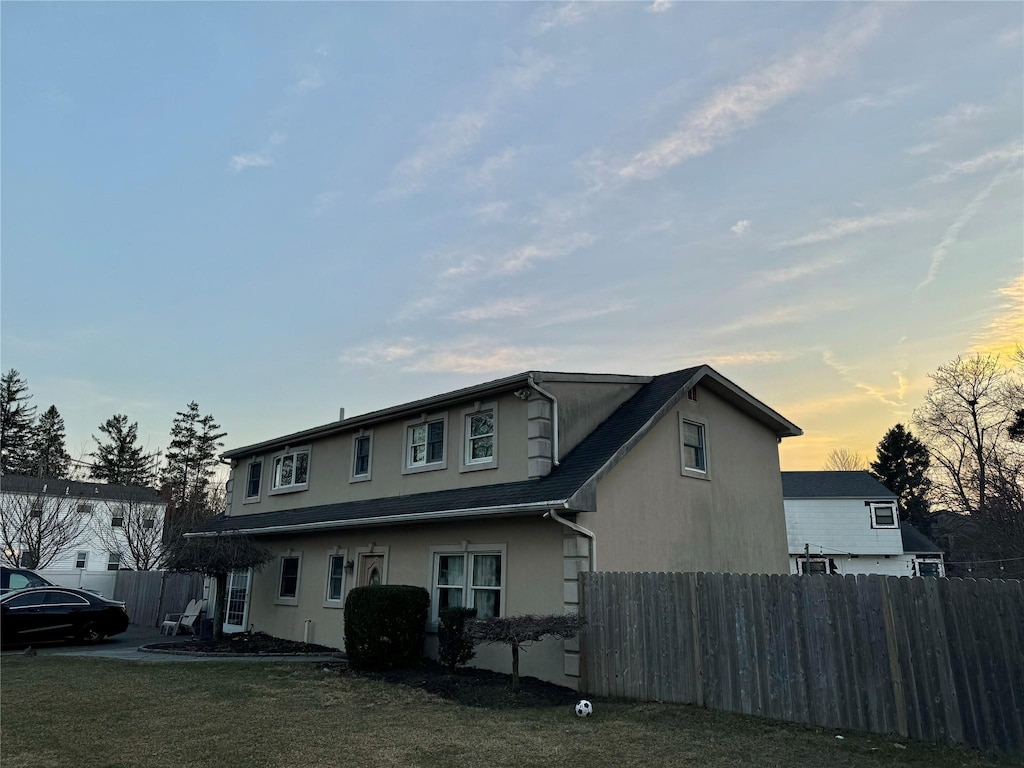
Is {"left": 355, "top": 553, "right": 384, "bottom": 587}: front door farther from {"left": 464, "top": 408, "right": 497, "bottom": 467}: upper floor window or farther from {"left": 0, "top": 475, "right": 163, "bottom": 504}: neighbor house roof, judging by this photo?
{"left": 0, "top": 475, "right": 163, "bottom": 504}: neighbor house roof

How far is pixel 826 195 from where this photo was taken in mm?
13500

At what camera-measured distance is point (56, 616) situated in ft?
54.9

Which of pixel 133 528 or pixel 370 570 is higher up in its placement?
pixel 133 528

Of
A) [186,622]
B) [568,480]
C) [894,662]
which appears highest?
[568,480]

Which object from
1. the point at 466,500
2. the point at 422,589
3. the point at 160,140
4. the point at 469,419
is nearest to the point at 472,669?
the point at 422,589

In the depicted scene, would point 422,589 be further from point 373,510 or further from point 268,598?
point 268,598

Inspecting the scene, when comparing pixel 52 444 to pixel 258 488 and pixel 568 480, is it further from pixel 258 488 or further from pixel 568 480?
pixel 568 480

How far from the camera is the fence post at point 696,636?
895cm

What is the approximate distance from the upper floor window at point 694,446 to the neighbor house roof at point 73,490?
3158 cm

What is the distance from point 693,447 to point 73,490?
116 ft

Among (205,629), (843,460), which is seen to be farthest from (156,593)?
(843,460)

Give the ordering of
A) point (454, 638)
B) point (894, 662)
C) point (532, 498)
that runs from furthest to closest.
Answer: point (454, 638) < point (532, 498) < point (894, 662)

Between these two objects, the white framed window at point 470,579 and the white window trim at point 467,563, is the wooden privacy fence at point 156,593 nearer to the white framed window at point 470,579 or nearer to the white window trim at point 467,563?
the white window trim at point 467,563

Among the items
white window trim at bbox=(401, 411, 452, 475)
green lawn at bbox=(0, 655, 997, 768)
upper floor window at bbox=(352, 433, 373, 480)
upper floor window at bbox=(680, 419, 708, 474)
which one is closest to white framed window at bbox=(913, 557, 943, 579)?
upper floor window at bbox=(680, 419, 708, 474)
